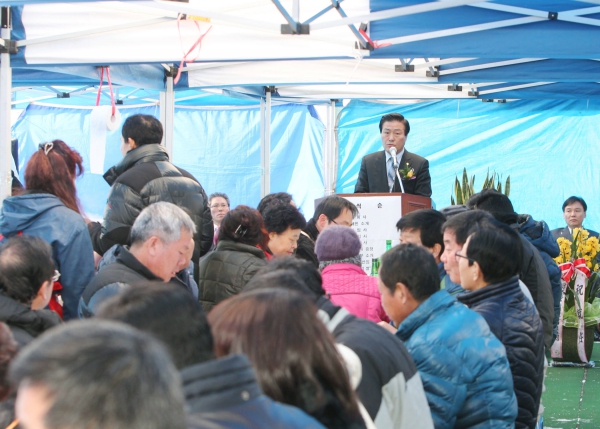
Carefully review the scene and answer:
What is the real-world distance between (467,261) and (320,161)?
303 inches

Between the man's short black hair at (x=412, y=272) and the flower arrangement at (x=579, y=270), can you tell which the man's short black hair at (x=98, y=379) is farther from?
the flower arrangement at (x=579, y=270)

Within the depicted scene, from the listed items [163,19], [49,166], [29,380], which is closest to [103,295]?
[49,166]

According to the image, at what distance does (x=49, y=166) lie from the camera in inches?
149

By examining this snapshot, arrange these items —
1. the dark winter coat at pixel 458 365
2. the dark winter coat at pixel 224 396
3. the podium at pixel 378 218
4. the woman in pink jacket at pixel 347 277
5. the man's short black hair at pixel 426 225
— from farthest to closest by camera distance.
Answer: the podium at pixel 378 218 → the man's short black hair at pixel 426 225 → the woman in pink jacket at pixel 347 277 → the dark winter coat at pixel 458 365 → the dark winter coat at pixel 224 396

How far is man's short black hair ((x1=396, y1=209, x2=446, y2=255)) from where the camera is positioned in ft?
13.3

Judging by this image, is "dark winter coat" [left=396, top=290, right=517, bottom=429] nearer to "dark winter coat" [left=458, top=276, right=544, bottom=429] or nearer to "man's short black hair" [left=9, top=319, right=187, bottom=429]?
"dark winter coat" [left=458, top=276, right=544, bottom=429]

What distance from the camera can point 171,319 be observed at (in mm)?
1374

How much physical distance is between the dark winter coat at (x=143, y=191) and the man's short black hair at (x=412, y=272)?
150cm

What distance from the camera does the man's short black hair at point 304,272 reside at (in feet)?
7.27

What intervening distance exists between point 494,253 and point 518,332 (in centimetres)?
34

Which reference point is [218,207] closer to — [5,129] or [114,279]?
[5,129]

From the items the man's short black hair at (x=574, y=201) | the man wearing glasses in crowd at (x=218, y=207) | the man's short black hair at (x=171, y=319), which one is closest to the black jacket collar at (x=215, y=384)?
the man's short black hair at (x=171, y=319)

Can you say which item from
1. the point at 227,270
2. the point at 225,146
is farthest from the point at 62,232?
the point at 225,146

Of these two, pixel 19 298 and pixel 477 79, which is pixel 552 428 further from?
pixel 19 298
